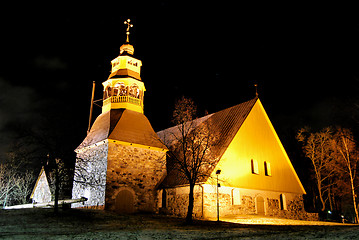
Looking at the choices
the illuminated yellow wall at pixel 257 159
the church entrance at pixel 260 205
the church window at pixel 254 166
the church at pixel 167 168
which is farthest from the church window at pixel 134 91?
the church entrance at pixel 260 205

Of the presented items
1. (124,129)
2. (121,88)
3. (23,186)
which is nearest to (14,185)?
(23,186)

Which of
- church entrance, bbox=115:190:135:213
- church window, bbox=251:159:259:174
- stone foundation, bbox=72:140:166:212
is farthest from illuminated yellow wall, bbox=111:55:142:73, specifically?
church window, bbox=251:159:259:174

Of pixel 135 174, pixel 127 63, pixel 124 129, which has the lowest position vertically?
pixel 135 174

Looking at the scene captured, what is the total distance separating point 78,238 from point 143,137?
14.7m

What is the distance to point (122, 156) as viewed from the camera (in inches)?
870

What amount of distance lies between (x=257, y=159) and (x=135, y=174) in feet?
31.0

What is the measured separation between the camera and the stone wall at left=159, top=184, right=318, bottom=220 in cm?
1948

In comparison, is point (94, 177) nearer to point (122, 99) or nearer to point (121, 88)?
point (122, 99)

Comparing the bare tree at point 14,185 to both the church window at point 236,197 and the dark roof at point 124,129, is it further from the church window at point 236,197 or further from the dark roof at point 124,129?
the church window at point 236,197

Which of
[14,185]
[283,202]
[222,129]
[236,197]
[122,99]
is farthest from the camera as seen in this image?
[14,185]

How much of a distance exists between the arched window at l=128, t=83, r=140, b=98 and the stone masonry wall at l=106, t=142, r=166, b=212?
18.5 feet

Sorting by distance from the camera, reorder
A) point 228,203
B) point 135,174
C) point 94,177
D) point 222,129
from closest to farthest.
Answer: point 228,203 → point 94,177 → point 135,174 → point 222,129

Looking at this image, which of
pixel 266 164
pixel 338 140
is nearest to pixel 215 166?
pixel 266 164

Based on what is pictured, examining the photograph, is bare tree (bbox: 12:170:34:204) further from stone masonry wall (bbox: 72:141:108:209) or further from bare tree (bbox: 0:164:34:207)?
stone masonry wall (bbox: 72:141:108:209)
